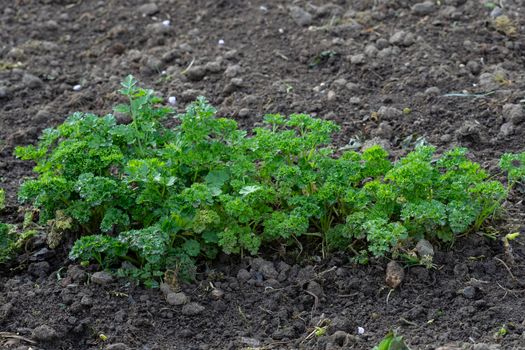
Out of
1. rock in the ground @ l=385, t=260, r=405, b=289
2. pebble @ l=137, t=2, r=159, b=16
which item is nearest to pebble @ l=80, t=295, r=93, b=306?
rock in the ground @ l=385, t=260, r=405, b=289

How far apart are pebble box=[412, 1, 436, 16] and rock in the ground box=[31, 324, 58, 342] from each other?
3698 mm

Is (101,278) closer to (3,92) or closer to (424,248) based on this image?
(424,248)

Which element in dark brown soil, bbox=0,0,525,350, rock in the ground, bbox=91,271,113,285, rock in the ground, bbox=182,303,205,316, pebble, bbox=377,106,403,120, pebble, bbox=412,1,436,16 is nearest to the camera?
dark brown soil, bbox=0,0,525,350

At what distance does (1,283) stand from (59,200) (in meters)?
0.44

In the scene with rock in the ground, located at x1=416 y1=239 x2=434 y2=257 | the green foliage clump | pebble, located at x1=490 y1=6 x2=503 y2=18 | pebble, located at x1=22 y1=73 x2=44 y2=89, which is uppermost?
the green foliage clump

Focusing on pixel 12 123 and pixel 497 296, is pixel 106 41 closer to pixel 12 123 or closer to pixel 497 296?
pixel 12 123

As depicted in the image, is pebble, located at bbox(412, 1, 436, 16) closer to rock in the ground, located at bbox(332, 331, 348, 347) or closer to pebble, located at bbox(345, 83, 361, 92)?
pebble, located at bbox(345, 83, 361, 92)

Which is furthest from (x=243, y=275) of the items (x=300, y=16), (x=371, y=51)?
(x=300, y=16)

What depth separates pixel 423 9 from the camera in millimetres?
6500

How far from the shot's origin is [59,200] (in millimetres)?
4309

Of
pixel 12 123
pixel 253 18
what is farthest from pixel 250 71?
pixel 12 123

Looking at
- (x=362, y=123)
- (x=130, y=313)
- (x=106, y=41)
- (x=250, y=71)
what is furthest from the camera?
(x=106, y=41)

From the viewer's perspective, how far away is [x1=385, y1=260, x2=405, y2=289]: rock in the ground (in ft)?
13.4

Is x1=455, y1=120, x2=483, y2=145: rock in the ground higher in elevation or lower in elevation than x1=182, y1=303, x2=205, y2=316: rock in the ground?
lower
